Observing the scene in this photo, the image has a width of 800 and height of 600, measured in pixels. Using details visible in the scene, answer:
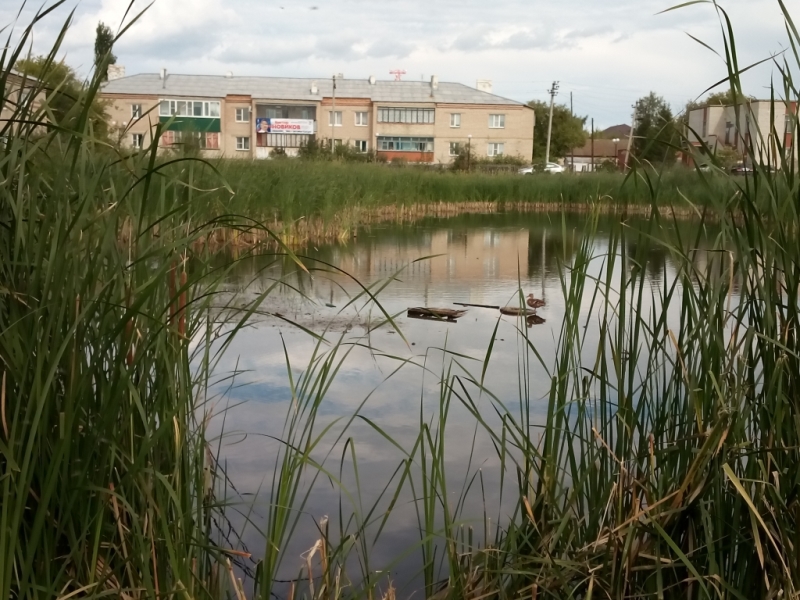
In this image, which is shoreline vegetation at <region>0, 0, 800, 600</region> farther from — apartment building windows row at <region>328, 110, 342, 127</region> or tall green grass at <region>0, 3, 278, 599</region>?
apartment building windows row at <region>328, 110, 342, 127</region>

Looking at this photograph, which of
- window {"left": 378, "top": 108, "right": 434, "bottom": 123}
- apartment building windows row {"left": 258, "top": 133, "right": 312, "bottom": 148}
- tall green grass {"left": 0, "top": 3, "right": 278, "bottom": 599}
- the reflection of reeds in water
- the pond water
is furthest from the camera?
apartment building windows row {"left": 258, "top": 133, "right": 312, "bottom": 148}

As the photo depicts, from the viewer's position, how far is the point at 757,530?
134cm

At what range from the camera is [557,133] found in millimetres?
44156

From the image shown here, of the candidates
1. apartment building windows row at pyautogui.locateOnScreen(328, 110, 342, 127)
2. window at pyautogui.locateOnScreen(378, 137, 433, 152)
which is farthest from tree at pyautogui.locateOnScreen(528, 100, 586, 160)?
apartment building windows row at pyautogui.locateOnScreen(328, 110, 342, 127)

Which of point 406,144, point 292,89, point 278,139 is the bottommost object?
point 406,144

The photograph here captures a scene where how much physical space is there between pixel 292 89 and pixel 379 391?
A: 4375 cm

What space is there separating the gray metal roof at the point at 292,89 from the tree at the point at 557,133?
112 inches

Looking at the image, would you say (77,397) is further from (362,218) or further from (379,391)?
(362,218)

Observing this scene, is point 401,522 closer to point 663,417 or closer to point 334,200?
point 663,417

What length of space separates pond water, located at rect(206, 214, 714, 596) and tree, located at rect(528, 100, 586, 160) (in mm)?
38815

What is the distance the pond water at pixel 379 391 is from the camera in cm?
190

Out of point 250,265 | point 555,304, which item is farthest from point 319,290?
point 555,304

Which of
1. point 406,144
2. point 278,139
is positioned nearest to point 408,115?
point 406,144

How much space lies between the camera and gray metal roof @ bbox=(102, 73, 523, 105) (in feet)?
140
